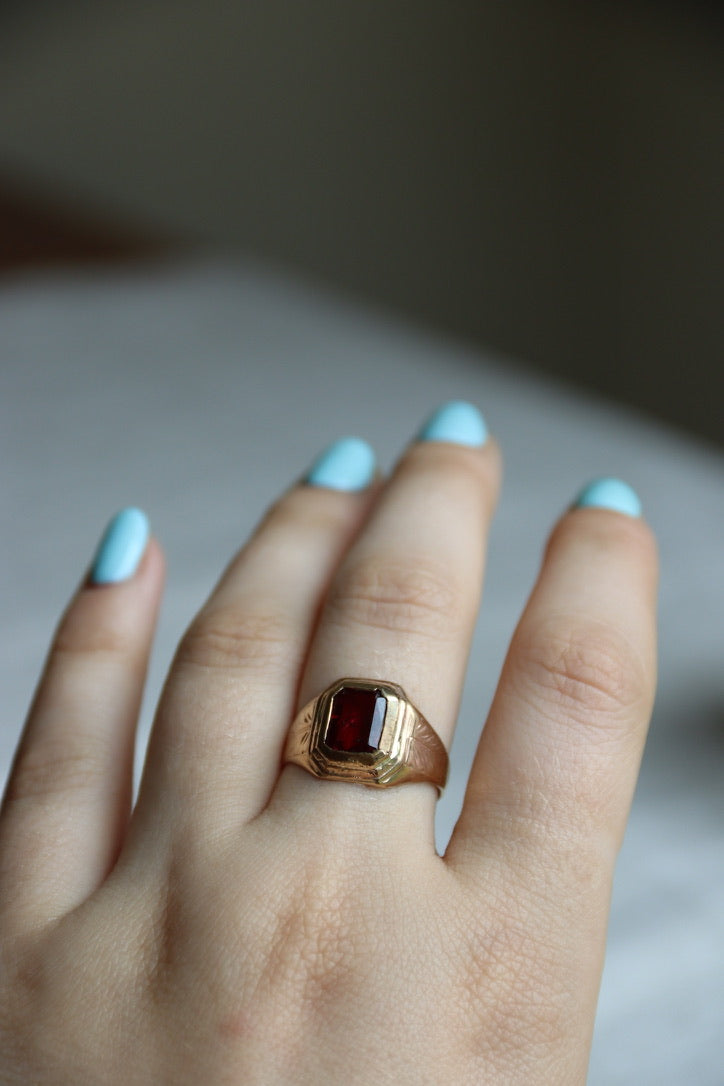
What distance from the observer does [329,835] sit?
40cm

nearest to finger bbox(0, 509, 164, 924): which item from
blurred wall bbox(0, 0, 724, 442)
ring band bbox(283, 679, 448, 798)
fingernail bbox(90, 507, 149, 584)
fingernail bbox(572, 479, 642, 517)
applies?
fingernail bbox(90, 507, 149, 584)

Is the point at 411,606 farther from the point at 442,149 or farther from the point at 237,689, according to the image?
the point at 442,149

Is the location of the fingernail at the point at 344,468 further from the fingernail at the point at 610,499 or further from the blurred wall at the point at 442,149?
the blurred wall at the point at 442,149

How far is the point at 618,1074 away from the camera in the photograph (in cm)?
53

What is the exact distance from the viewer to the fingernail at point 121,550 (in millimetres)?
587

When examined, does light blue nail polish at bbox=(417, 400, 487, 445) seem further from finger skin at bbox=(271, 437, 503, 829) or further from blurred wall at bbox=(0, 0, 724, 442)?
blurred wall at bbox=(0, 0, 724, 442)

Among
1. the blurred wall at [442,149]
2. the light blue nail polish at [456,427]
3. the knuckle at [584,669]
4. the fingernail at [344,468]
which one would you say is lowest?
the knuckle at [584,669]

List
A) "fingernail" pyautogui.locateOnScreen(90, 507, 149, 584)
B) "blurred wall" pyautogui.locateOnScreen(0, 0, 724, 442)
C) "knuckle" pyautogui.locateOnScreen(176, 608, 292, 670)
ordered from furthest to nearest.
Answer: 1. "blurred wall" pyautogui.locateOnScreen(0, 0, 724, 442)
2. "fingernail" pyautogui.locateOnScreen(90, 507, 149, 584)
3. "knuckle" pyautogui.locateOnScreen(176, 608, 292, 670)

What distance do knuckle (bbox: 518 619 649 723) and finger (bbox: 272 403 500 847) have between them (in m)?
0.04

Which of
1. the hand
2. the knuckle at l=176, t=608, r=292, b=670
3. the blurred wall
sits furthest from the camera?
the blurred wall

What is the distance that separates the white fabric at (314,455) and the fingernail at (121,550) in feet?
0.55

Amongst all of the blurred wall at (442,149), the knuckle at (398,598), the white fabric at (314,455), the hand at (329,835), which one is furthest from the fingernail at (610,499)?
the blurred wall at (442,149)

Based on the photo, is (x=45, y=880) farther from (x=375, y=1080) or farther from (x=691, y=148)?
(x=691, y=148)

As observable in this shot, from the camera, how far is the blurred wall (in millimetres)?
1438
